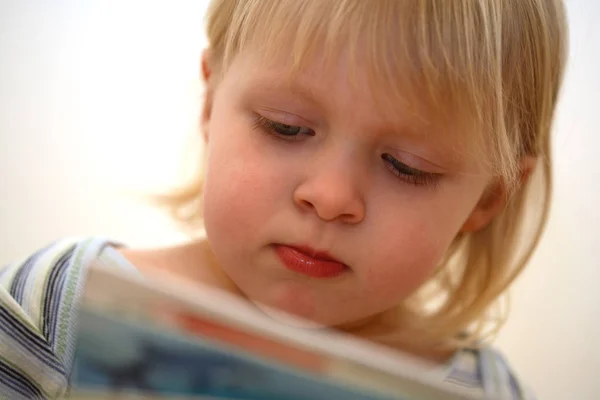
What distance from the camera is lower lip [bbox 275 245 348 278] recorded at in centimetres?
41

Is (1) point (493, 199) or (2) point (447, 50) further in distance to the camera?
(1) point (493, 199)

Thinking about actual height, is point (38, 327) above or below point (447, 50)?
below

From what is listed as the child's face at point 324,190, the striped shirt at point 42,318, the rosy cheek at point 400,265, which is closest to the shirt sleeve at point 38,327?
the striped shirt at point 42,318

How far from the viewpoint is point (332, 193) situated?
376 mm

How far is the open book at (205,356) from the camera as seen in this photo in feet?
0.62

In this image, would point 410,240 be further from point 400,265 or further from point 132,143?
point 132,143

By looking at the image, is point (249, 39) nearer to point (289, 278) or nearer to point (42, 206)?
point (289, 278)

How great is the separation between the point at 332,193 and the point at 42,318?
9.2 inches

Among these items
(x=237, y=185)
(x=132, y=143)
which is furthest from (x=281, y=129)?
(x=132, y=143)

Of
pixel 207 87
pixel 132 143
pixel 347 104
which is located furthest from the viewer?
pixel 132 143

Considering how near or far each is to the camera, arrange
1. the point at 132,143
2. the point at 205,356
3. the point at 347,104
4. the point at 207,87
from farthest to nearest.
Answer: the point at 132,143 < the point at 207,87 < the point at 347,104 < the point at 205,356

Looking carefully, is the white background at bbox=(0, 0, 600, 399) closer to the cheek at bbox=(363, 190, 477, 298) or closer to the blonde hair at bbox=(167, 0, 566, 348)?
the blonde hair at bbox=(167, 0, 566, 348)

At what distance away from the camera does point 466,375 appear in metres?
0.57

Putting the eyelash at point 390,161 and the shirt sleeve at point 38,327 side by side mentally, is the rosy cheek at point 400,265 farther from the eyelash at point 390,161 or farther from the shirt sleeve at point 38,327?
the shirt sleeve at point 38,327
